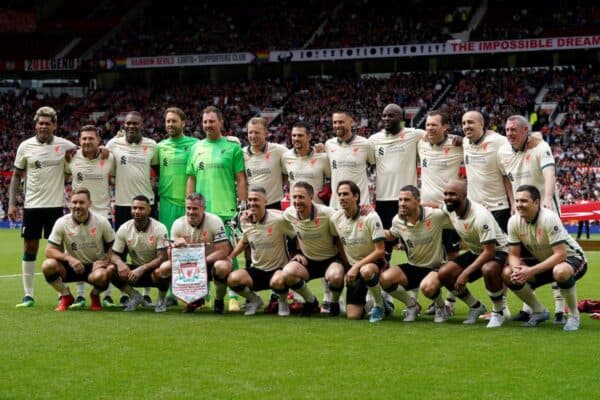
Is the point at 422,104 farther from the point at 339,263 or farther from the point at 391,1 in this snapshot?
the point at 339,263

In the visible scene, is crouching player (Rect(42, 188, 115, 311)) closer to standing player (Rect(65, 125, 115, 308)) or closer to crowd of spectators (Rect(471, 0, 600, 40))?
standing player (Rect(65, 125, 115, 308))

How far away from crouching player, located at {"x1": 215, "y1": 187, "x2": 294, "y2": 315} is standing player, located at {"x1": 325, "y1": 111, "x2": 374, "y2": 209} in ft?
2.33

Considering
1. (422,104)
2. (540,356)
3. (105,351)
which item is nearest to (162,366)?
(105,351)

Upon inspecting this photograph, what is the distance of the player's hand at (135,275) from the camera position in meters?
9.58

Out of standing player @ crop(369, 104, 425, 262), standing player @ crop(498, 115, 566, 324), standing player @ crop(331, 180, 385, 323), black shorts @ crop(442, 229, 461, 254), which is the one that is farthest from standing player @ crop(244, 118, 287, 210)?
standing player @ crop(498, 115, 566, 324)

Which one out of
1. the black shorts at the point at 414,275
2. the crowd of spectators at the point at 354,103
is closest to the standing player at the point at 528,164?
the black shorts at the point at 414,275

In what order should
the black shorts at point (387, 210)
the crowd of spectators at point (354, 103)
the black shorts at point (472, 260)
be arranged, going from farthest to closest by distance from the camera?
1. the crowd of spectators at point (354, 103)
2. the black shorts at point (387, 210)
3. the black shorts at point (472, 260)

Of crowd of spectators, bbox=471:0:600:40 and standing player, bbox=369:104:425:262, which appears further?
crowd of spectators, bbox=471:0:600:40

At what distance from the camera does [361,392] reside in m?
5.55

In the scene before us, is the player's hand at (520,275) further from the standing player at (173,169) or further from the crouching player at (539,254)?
the standing player at (173,169)

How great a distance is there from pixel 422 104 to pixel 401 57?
161 inches

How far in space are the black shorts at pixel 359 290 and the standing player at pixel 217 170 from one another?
1.77 meters

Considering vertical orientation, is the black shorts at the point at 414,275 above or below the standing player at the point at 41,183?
below

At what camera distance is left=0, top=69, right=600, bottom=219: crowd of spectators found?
33188 mm
